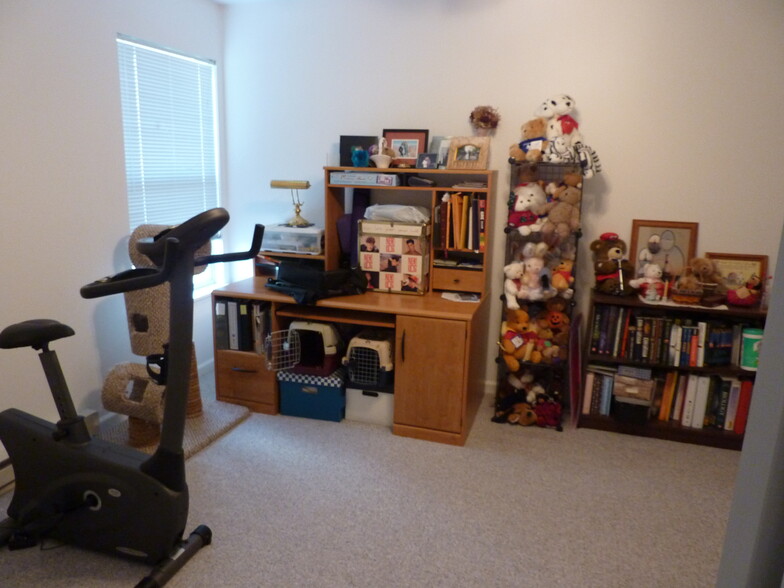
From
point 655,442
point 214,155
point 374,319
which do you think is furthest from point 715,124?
point 214,155

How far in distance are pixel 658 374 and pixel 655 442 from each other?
1.20ft

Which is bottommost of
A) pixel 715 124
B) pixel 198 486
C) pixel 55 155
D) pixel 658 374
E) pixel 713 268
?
pixel 198 486

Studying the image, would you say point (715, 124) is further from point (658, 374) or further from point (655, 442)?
point (655, 442)

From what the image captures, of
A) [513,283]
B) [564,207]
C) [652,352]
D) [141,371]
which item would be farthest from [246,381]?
[652,352]

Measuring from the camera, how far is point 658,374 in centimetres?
308

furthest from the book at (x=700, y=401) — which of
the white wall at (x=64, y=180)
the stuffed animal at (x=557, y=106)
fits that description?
the white wall at (x=64, y=180)

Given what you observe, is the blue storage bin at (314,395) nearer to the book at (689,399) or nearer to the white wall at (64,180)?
the white wall at (64,180)

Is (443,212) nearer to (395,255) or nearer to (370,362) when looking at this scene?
(395,255)

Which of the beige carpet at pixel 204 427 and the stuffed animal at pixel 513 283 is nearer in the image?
the beige carpet at pixel 204 427

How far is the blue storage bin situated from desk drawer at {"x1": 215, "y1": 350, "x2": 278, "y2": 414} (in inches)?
2.6

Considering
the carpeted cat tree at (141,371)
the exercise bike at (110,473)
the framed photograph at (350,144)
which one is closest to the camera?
the exercise bike at (110,473)

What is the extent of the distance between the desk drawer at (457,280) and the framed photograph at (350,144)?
83 centimetres

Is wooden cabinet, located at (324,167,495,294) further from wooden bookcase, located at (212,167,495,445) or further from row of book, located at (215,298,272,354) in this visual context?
row of book, located at (215,298,272,354)

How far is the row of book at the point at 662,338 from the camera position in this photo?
9.52ft
